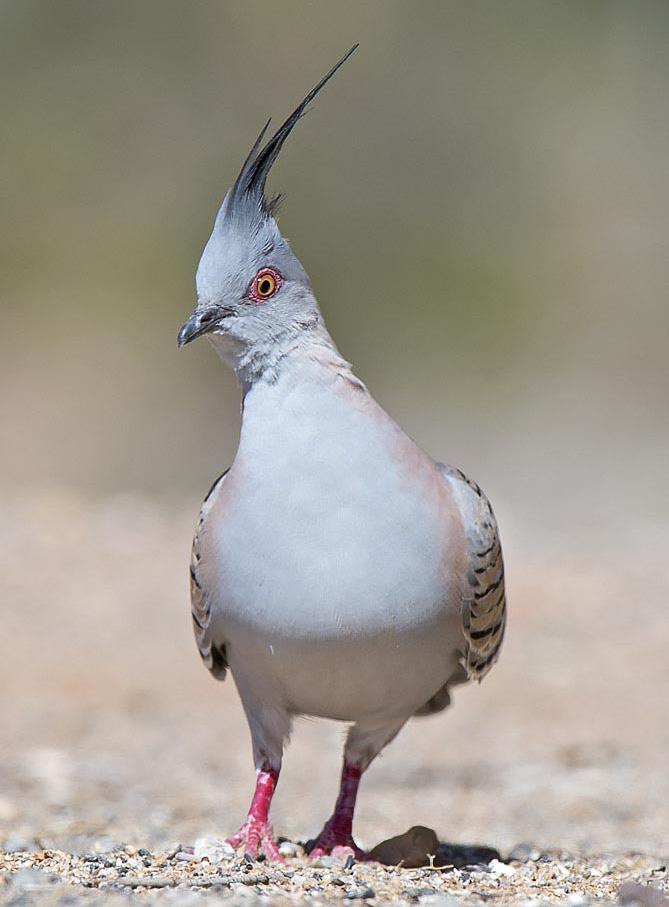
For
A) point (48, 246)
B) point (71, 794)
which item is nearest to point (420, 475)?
point (71, 794)

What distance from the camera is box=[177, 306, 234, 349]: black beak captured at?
520 cm

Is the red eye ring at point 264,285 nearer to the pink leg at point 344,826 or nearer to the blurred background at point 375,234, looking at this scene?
the pink leg at point 344,826

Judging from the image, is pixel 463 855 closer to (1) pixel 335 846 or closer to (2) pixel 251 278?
(1) pixel 335 846

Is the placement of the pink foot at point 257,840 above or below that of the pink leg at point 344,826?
below

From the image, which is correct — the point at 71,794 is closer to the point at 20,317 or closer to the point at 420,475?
the point at 420,475

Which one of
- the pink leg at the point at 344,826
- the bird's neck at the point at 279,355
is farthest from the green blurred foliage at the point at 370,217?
the bird's neck at the point at 279,355

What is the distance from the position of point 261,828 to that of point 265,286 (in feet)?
7.10

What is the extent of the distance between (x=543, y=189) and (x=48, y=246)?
9.40m

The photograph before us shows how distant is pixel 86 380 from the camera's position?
23.1 m

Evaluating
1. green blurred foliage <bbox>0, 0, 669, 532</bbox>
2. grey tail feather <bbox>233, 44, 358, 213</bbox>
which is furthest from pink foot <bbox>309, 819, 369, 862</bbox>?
green blurred foliage <bbox>0, 0, 669, 532</bbox>

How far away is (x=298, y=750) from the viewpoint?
9273 millimetres

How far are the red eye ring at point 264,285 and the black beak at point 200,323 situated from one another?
0.13 metres

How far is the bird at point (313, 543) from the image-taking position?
4977mm

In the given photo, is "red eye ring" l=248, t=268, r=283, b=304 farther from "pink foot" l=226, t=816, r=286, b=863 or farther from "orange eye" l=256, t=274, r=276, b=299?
"pink foot" l=226, t=816, r=286, b=863
